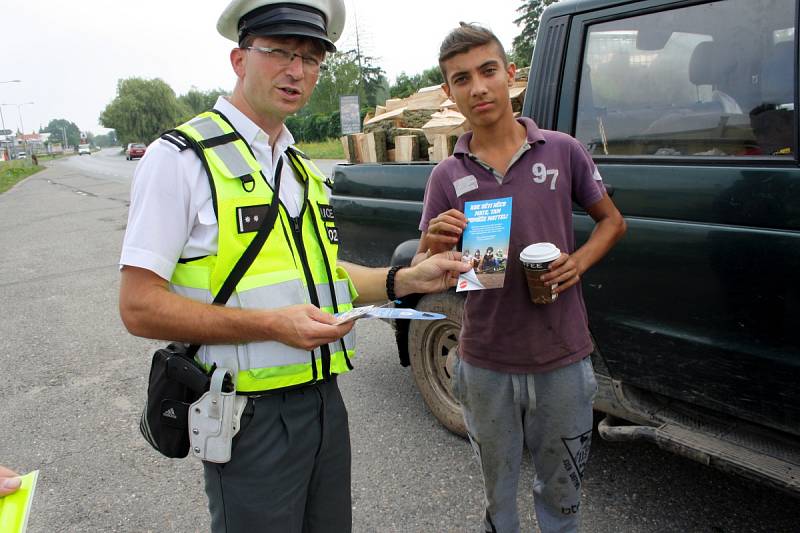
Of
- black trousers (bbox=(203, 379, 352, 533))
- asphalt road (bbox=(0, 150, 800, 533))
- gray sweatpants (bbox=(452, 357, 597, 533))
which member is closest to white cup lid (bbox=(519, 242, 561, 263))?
gray sweatpants (bbox=(452, 357, 597, 533))

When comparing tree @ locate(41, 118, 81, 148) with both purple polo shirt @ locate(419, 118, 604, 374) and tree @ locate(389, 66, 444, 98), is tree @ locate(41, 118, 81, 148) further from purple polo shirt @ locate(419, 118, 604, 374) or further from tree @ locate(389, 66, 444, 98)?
purple polo shirt @ locate(419, 118, 604, 374)

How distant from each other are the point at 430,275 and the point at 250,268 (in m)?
0.61

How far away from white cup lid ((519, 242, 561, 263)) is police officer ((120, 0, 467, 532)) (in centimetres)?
53

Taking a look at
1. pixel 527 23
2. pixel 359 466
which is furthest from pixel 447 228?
pixel 527 23

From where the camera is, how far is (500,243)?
174 centimetres

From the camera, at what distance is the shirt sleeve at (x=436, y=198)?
201 centimetres

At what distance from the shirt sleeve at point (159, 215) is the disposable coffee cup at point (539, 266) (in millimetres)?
934

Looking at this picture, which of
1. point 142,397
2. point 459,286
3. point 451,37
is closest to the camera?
point 459,286

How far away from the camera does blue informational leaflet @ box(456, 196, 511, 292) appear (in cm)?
173

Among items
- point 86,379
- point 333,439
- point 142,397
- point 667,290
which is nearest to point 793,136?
point 667,290

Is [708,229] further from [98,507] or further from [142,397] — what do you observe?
[142,397]

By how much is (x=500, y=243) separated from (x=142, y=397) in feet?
10.5

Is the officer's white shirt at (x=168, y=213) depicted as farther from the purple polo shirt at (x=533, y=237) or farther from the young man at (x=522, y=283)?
the purple polo shirt at (x=533, y=237)

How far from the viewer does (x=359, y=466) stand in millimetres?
3092
